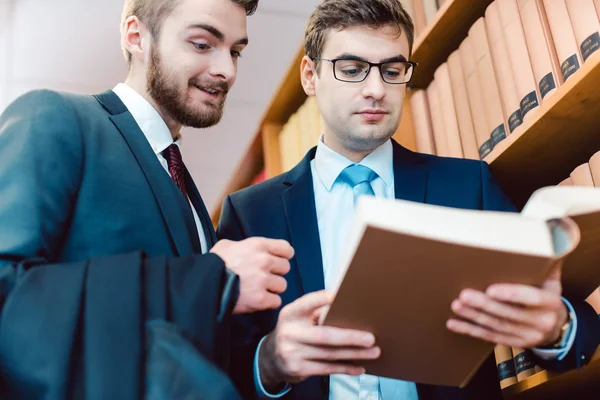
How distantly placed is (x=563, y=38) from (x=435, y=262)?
730 mm

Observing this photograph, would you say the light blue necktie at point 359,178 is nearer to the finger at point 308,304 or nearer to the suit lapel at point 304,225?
the suit lapel at point 304,225

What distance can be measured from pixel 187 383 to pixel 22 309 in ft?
0.74

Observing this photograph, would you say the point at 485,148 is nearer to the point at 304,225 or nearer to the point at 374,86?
the point at 374,86

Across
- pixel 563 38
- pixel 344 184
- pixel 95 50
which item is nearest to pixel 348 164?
pixel 344 184

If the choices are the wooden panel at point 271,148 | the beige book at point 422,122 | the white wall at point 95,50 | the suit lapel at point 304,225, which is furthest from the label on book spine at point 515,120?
the white wall at point 95,50

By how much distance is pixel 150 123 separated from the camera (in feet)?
4.20

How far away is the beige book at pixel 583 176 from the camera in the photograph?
1244 millimetres

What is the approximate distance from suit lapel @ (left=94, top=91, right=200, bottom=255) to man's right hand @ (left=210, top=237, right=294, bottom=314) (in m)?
0.12

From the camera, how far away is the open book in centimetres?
73

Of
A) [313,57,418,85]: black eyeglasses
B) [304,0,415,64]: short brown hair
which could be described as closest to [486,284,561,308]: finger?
[313,57,418,85]: black eyeglasses

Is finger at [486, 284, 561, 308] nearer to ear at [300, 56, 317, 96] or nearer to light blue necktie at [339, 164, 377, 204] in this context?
light blue necktie at [339, 164, 377, 204]

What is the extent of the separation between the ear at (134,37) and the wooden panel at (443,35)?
0.74 meters

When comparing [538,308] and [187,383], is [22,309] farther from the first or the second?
[538,308]

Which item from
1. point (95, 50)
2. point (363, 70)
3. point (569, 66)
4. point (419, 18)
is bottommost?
point (569, 66)
